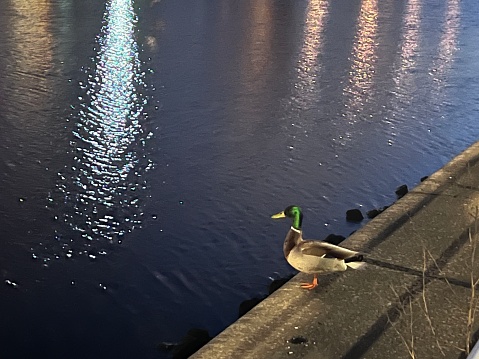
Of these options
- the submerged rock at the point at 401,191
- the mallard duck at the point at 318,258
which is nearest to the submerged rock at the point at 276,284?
the mallard duck at the point at 318,258

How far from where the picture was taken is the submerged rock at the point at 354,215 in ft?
21.2

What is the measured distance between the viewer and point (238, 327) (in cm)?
373

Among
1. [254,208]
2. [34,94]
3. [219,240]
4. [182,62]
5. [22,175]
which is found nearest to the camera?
[219,240]

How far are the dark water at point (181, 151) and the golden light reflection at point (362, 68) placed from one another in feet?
0.15

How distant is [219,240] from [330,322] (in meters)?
2.40

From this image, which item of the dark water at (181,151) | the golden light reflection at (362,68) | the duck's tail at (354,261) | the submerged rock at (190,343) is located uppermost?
the duck's tail at (354,261)

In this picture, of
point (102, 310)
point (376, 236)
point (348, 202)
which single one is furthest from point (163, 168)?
point (376, 236)

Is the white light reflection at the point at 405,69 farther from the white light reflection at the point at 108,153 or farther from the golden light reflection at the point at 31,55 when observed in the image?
the golden light reflection at the point at 31,55

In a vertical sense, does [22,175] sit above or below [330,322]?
below

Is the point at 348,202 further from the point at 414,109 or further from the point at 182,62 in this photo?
the point at 182,62

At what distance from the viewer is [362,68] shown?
11.8 meters

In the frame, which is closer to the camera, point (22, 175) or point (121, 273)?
point (121, 273)

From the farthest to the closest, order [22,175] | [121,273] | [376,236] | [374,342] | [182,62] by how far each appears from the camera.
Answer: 1. [182,62]
2. [22,175]
3. [121,273]
4. [376,236]
5. [374,342]

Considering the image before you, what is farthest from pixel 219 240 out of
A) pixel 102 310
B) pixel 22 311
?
pixel 22 311
